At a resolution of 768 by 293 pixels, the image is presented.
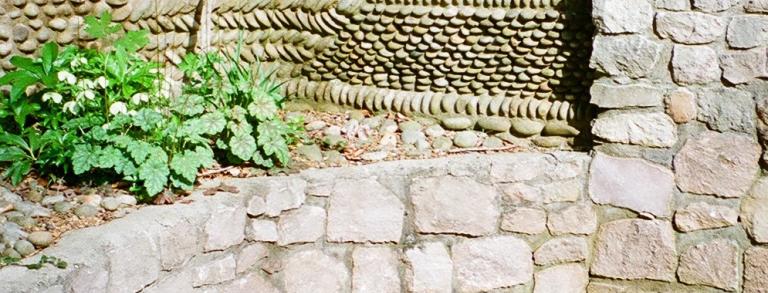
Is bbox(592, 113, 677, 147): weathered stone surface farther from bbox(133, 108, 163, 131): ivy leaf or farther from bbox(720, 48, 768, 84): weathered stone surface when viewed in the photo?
bbox(133, 108, 163, 131): ivy leaf

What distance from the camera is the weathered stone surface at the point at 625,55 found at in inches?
163

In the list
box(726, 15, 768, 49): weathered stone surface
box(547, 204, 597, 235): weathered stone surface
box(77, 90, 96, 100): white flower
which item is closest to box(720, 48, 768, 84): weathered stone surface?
box(726, 15, 768, 49): weathered stone surface

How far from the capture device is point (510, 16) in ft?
14.1

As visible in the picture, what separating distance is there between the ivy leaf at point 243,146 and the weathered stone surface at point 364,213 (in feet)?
1.16

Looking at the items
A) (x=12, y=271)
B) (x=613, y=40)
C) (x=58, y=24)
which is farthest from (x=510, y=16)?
(x=12, y=271)

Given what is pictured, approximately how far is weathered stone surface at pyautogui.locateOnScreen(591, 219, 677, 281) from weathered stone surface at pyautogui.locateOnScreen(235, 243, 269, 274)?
1.41 meters

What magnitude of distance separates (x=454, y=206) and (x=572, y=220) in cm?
51

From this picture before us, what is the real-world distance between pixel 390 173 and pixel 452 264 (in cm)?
46

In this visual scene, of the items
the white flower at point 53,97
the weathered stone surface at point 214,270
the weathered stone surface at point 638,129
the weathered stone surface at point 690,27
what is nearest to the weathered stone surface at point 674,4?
the weathered stone surface at point 690,27

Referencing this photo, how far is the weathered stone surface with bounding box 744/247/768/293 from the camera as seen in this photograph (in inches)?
166

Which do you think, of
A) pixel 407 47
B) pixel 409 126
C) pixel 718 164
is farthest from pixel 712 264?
pixel 407 47

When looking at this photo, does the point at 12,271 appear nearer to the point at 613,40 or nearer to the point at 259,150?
the point at 259,150

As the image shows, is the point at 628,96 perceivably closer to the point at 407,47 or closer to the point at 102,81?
the point at 407,47

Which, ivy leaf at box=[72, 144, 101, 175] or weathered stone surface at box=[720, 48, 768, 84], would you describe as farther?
weathered stone surface at box=[720, 48, 768, 84]
